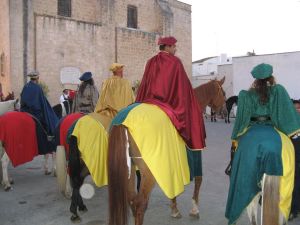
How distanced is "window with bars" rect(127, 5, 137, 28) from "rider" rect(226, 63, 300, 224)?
24.0 meters

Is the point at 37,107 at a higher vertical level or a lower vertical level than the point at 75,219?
higher

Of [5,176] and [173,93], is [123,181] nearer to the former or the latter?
[173,93]

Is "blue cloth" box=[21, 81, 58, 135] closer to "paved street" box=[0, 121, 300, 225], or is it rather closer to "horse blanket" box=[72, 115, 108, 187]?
"paved street" box=[0, 121, 300, 225]

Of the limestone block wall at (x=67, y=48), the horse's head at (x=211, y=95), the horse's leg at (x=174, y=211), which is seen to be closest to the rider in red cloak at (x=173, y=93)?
the horse's leg at (x=174, y=211)

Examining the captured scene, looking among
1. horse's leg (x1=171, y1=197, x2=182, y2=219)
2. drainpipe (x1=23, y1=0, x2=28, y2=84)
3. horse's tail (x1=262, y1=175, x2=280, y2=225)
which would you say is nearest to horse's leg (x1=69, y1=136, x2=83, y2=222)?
horse's leg (x1=171, y1=197, x2=182, y2=219)

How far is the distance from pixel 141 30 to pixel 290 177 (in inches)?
972

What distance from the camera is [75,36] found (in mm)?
23000

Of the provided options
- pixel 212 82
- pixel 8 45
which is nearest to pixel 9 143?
pixel 212 82

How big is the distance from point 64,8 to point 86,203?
1955 cm

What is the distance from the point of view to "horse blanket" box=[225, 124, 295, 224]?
3.51 meters

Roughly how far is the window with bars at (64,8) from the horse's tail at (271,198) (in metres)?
21.5

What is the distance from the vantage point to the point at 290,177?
11.8 ft

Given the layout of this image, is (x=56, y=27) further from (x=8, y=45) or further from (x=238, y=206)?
(x=238, y=206)

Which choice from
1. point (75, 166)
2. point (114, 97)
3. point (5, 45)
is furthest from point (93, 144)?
point (5, 45)
